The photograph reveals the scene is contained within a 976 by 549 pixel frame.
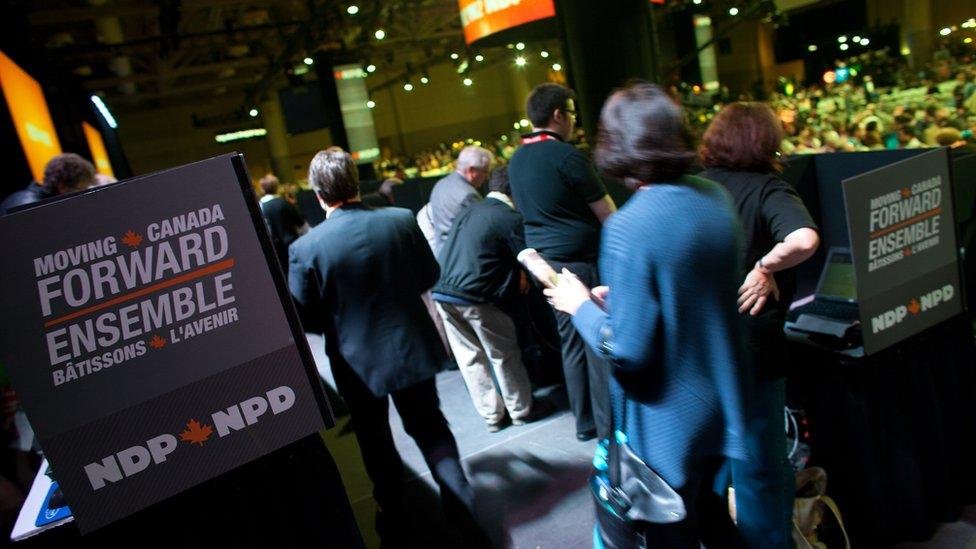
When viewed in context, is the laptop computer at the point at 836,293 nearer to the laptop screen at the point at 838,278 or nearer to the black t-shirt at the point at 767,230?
the laptop screen at the point at 838,278

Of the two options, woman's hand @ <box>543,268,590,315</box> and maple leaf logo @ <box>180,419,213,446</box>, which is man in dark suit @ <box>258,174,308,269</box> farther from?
woman's hand @ <box>543,268,590,315</box>

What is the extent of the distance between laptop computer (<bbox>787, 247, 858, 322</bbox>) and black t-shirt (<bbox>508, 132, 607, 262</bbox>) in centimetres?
91

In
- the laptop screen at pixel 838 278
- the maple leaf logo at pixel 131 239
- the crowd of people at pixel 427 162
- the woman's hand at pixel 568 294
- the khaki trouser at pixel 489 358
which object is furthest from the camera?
the crowd of people at pixel 427 162

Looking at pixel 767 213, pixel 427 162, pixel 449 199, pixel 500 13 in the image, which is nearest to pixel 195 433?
pixel 767 213

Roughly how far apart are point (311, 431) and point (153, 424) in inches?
15.0

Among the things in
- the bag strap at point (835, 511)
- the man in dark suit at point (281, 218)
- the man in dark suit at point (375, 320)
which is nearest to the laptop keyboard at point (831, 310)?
the bag strap at point (835, 511)

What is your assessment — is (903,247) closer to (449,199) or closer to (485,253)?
(485,253)

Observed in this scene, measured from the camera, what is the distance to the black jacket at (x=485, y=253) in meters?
3.21

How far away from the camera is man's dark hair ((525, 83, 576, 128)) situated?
2.61 meters

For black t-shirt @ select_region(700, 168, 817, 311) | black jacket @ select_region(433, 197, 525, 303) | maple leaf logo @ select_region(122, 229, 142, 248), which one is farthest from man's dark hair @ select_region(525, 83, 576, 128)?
maple leaf logo @ select_region(122, 229, 142, 248)

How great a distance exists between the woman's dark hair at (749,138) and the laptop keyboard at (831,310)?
614mm

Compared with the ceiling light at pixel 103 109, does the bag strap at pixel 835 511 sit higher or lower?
lower

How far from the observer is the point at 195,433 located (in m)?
1.51

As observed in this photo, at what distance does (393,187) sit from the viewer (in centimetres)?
715
